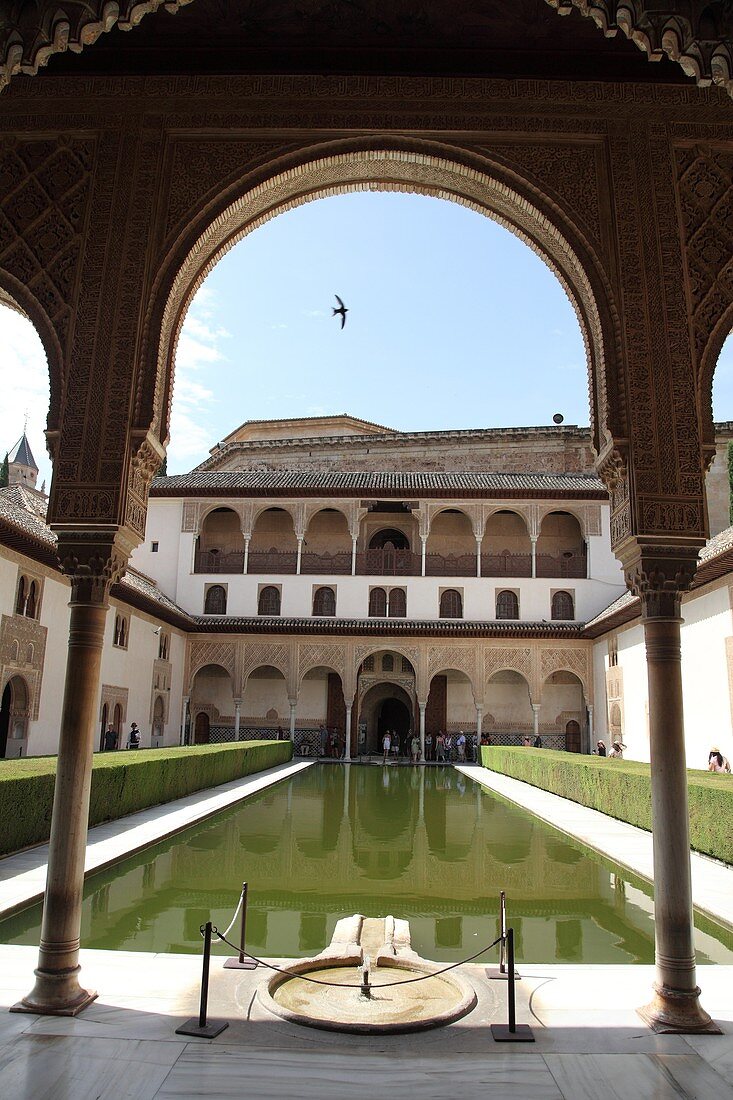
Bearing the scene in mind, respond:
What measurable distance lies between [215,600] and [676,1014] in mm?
25140

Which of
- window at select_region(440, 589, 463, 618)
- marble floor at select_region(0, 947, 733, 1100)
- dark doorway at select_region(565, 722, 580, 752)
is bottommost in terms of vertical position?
marble floor at select_region(0, 947, 733, 1100)

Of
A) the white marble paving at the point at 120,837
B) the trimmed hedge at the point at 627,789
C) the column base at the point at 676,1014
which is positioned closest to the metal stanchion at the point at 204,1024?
the column base at the point at 676,1014

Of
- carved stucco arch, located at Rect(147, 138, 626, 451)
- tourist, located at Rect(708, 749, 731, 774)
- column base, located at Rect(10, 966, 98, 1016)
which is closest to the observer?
column base, located at Rect(10, 966, 98, 1016)

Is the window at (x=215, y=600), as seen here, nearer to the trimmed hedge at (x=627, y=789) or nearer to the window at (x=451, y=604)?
the window at (x=451, y=604)

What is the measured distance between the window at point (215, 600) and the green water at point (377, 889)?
1555 cm

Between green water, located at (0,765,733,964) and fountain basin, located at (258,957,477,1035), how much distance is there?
923 millimetres

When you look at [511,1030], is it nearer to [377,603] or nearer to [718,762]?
[718,762]

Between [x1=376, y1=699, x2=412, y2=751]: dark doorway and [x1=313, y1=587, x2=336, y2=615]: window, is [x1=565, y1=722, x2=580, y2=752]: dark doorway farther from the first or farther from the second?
[x1=313, y1=587, x2=336, y2=615]: window

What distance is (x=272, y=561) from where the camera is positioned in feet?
94.0

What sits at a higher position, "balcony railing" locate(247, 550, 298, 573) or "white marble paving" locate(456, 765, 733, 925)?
"balcony railing" locate(247, 550, 298, 573)

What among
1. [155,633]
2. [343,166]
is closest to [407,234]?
[343,166]

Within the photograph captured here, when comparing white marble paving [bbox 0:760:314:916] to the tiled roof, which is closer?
white marble paving [bbox 0:760:314:916]

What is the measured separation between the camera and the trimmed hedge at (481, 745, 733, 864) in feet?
29.4

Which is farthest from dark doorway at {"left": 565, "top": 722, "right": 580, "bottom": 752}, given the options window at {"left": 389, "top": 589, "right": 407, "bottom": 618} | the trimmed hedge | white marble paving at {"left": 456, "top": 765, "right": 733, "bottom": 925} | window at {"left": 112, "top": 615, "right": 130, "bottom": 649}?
window at {"left": 112, "top": 615, "right": 130, "bottom": 649}
